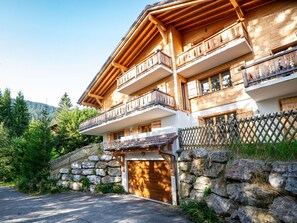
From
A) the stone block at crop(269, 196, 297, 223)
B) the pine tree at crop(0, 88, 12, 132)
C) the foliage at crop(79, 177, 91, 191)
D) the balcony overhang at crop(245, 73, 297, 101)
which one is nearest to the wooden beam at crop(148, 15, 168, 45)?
the balcony overhang at crop(245, 73, 297, 101)

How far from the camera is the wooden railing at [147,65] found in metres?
13.3

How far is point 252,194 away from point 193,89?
8881 mm

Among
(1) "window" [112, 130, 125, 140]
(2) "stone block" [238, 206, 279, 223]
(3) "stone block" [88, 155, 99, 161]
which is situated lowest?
(2) "stone block" [238, 206, 279, 223]

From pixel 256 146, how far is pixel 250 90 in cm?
365

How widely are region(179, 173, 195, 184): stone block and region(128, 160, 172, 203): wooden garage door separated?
1.01m

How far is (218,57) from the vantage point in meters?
11.8

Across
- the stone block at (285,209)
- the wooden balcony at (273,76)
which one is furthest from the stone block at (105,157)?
the stone block at (285,209)

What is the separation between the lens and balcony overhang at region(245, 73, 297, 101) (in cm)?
855

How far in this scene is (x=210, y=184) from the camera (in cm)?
775

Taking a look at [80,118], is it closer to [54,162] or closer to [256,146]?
[54,162]

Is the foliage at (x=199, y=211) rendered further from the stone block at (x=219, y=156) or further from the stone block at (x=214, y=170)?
the stone block at (x=219, y=156)

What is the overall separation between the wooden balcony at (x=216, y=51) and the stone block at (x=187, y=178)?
736 centimetres

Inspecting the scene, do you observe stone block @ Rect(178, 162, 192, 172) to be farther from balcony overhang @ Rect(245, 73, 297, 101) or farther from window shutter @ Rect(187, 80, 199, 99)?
window shutter @ Rect(187, 80, 199, 99)

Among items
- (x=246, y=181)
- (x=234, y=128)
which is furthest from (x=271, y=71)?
(x=246, y=181)
